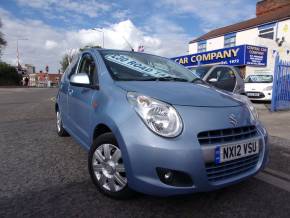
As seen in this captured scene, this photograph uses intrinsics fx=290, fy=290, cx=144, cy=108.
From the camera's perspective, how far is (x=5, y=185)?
3047mm

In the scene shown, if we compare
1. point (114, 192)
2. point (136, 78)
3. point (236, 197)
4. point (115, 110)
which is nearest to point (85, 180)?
point (114, 192)

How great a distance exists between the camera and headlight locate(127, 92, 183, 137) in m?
2.35

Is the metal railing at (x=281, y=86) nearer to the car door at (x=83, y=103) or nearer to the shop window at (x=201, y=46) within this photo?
the car door at (x=83, y=103)

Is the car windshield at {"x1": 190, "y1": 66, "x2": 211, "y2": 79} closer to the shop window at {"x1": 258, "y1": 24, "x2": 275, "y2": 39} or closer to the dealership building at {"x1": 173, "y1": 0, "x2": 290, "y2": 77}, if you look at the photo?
the dealership building at {"x1": 173, "y1": 0, "x2": 290, "y2": 77}

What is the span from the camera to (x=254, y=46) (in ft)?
68.9

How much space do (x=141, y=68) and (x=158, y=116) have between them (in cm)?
129

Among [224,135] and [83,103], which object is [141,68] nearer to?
[83,103]

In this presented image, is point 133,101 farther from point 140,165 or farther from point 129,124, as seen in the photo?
point 140,165

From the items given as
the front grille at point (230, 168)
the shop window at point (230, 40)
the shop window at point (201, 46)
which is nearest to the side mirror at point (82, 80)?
the front grille at point (230, 168)

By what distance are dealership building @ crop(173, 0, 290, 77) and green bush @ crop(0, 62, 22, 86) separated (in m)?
30.8

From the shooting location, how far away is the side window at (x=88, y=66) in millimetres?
3561

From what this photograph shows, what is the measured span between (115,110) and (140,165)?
580 mm

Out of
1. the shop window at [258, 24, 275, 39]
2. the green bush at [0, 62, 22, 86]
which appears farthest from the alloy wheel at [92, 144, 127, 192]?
the green bush at [0, 62, 22, 86]

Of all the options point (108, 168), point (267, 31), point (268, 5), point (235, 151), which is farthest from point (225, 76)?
point (268, 5)
